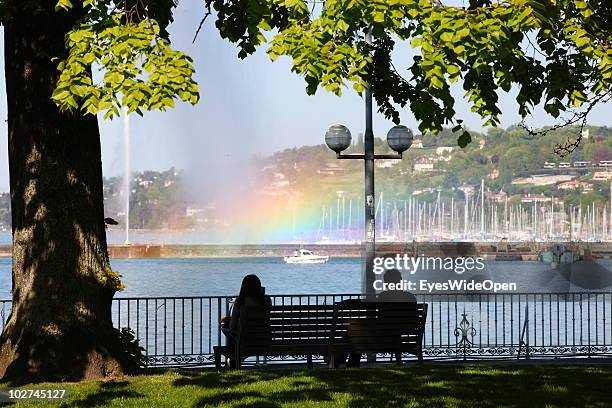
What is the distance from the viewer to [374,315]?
13.8m

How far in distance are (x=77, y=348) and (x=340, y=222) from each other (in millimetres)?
145146

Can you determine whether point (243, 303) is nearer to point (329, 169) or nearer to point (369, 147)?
point (369, 147)

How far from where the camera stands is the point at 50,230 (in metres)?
12.1

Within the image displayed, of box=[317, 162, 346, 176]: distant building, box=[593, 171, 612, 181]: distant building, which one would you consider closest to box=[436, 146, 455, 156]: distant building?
box=[317, 162, 346, 176]: distant building

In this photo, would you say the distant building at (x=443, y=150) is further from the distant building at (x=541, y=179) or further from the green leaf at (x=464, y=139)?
the green leaf at (x=464, y=139)

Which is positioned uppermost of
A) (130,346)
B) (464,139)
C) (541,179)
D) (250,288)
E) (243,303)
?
(541,179)

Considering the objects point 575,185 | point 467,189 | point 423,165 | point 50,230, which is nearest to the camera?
point 50,230

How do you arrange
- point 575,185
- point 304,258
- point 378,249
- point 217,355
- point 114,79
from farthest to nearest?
1. point 575,185
2. point 304,258
3. point 378,249
4. point 217,355
5. point 114,79

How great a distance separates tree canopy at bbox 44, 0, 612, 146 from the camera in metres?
8.88

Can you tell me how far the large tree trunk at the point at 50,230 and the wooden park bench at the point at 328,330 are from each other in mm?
1715

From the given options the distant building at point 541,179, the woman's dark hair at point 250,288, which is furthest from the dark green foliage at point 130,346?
the distant building at point 541,179

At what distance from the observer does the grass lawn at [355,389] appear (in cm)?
1038

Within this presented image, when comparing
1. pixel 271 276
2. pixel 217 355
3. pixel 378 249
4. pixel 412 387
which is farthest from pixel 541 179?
pixel 412 387

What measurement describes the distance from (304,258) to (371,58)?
13560 centimetres
